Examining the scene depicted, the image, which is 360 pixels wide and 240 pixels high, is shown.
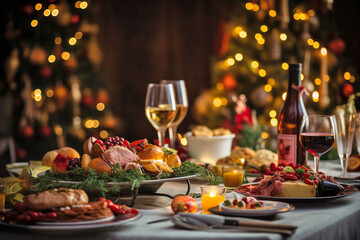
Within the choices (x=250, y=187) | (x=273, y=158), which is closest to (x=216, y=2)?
(x=273, y=158)

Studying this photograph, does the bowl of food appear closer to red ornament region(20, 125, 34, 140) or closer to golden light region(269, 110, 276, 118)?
red ornament region(20, 125, 34, 140)

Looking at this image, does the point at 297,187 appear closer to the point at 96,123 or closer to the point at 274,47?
the point at 274,47

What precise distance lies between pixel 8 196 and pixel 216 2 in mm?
5572

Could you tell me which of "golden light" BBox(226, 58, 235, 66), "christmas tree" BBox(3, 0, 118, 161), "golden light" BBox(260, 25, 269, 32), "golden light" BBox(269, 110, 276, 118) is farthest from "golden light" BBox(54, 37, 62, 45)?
"golden light" BBox(269, 110, 276, 118)

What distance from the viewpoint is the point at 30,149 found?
4980mm

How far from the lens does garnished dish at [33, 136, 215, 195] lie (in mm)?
1450

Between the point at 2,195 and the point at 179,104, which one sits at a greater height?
the point at 179,104

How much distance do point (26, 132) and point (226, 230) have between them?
4.00 metres

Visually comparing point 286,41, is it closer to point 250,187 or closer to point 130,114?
point 130,114

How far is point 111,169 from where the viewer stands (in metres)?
1.51

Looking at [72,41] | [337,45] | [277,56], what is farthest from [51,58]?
[337,45]

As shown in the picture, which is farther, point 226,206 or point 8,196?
point 8,196

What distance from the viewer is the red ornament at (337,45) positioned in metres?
5.27

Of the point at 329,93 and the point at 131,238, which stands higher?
the point at 329,93
